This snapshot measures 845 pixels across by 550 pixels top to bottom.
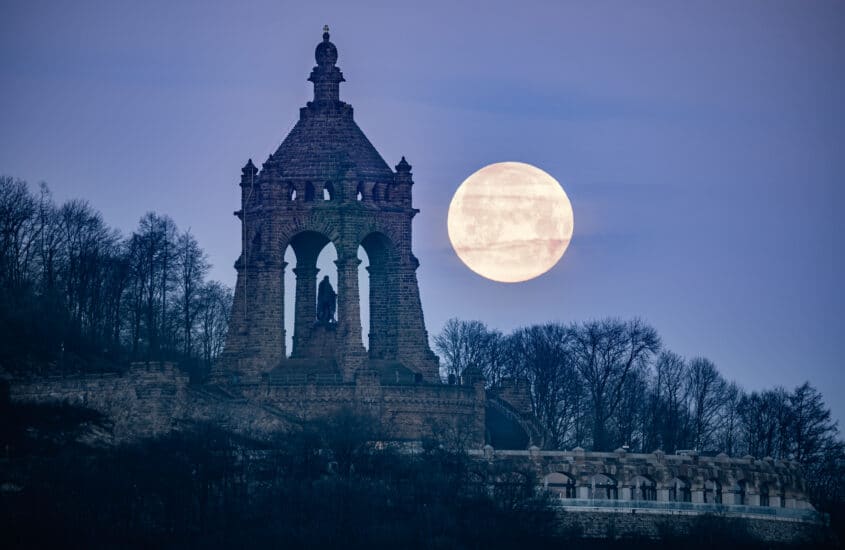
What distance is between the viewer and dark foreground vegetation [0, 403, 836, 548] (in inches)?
4225

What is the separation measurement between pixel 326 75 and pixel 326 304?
9302mm

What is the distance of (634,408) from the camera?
13950cm

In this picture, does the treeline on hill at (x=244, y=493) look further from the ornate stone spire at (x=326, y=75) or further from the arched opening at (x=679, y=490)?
the ornate stone spire at (x=326, y=75)

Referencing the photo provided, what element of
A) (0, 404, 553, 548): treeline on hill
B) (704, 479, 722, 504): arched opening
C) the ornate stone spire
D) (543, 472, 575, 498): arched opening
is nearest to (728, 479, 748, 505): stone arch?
(704, 479, 722, 504): arched opening

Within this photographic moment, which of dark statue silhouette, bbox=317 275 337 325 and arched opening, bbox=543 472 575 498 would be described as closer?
arched opening, bbox=543 472 575 498

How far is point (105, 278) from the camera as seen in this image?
131m

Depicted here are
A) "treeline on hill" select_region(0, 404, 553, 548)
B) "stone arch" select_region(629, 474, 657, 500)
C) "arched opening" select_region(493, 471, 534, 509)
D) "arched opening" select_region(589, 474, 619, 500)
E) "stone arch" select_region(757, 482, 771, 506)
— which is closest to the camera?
"treeline on hill" select_region(0, 404, 553, 548)

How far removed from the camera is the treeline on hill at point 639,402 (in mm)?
137250

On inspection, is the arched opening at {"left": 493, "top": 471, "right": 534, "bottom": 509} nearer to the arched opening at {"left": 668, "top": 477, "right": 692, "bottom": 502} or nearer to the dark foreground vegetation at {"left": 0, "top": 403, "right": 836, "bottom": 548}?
the dark foreground vegetation at {"left": 0, "top": 403, "right": 836, "bottom": 548}

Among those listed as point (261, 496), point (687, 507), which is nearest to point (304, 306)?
point (261, 496)

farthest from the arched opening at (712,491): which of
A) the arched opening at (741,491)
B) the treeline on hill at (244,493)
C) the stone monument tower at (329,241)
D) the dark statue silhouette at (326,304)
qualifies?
the dark statue silhouette at (326,304)

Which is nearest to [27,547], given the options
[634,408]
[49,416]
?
[49,416]

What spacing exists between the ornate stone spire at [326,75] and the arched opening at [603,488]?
61.4 feet

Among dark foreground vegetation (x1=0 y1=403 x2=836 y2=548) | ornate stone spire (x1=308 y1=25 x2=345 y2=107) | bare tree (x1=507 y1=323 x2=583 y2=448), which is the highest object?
ornate stone spire (x1=308 y1=25 x2=345 y2=107)
